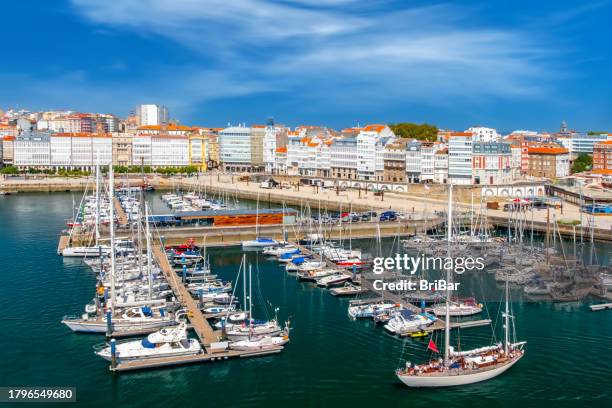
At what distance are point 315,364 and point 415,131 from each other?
7055 centimetres

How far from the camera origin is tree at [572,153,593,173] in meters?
75.3

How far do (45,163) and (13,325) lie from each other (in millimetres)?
71153

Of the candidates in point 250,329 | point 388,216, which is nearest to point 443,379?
point 250,329

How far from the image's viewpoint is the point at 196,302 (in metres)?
23.0

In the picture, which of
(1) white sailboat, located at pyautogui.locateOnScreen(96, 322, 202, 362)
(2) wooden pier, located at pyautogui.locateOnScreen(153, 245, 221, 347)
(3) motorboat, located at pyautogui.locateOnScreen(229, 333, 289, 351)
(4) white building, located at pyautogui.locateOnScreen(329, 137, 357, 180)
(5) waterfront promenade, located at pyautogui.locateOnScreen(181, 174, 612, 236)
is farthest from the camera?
(4) white building, located at pyautogui.locateOnScreen(329, 137, 357, 180)

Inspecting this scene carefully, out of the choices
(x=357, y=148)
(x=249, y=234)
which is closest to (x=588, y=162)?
(x=357, y=148)

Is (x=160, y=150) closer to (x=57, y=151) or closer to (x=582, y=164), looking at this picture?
(x=57, y=151)

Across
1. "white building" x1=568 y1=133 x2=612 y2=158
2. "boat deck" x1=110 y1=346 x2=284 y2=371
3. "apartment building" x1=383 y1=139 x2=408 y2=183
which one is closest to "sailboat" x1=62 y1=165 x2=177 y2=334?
"boat deck" x1=110 y1=346 x2=284 y2=371

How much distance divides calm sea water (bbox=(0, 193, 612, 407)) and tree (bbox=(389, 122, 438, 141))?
6093cm

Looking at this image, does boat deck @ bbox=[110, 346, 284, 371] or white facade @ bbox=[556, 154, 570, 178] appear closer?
boat deck @ bbox=[110, 346, 284, 371]

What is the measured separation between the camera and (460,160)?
60438 mm

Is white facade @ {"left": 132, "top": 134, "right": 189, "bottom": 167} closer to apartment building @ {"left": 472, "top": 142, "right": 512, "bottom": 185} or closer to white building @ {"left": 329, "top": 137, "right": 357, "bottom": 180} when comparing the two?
white building @ {"left": 329, "top": 137, "right": 357, "bottom": 180}

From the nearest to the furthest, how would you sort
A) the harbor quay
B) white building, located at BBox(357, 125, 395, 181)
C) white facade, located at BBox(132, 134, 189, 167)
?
the harbor quay, white building, located at BBox(357, 125, 395, 181), white facade, located at BBox(132, 134, 189, 167)

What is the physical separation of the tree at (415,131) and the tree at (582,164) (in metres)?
17.1
